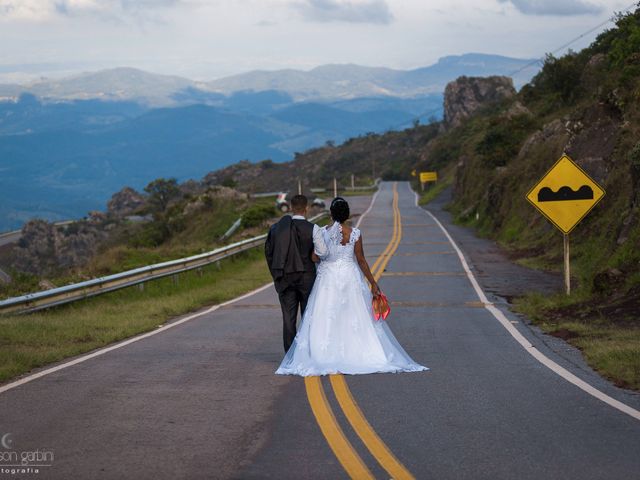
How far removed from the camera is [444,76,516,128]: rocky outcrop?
14788 centimetres

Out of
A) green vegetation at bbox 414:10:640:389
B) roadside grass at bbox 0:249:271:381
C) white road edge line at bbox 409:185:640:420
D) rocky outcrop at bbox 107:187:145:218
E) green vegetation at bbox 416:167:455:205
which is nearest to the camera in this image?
white road edge line at bbox 409:185:640:420

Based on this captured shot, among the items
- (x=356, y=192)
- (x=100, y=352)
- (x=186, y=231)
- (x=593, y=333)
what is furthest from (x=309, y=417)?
(x=356, y=192)

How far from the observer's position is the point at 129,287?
21812mm

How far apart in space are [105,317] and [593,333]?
29.0ft

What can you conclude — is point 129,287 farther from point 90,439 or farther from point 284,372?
point 90,439

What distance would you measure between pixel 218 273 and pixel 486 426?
70.0 feet

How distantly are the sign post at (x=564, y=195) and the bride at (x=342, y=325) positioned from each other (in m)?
7.93

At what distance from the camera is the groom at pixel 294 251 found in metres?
11.0

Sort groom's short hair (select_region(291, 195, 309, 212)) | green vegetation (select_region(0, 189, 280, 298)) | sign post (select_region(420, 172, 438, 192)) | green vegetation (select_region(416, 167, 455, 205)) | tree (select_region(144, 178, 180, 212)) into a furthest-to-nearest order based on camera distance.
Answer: tree (select_region(144, 178, 180, 212))
sign post (select_region(420, 172, 438, 192))
green vegetation (select_region(416, 167, 455, 205))
green vegetation (select_region(0, 189, 280, 298))
groom's short hair (select_region(291, 195, 309, 212))

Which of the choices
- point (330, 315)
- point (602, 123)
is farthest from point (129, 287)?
point (602, 123)

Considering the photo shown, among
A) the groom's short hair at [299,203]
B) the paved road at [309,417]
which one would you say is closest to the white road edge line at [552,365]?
the paved road at [309,417]

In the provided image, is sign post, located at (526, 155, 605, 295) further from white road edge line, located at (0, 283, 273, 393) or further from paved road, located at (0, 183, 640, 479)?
white road edge line, located at (0, 283, 273, 393)

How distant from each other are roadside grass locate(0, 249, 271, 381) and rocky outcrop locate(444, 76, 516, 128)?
12456 centimetres

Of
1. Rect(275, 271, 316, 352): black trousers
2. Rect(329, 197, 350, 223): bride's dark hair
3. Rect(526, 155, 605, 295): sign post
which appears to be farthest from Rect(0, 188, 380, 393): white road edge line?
Rect(526, 155, 605, 295): sign post
